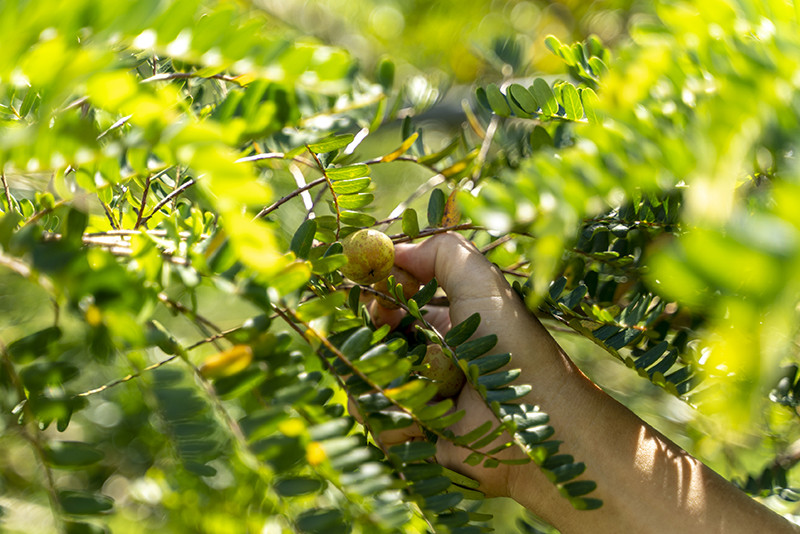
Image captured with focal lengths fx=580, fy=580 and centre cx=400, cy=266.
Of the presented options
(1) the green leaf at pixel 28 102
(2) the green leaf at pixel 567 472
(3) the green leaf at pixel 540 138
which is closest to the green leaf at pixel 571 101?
(3) the green leaf at pixel 540 138

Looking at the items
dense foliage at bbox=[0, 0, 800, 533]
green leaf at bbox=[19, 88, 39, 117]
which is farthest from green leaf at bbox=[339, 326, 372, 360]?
green leaf at bbox=[19, 88, 39, 117]

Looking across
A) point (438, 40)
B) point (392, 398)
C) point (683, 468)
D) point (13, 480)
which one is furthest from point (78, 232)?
point (438, 40)

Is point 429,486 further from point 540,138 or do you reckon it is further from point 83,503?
point 540,138

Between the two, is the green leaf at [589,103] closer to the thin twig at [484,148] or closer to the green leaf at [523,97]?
the green leaf at [523,97]

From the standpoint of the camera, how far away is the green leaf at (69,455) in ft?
1.11

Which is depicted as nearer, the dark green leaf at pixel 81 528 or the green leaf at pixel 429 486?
the dark green leaf at pixel 81 528

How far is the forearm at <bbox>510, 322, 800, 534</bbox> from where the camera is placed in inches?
22.5

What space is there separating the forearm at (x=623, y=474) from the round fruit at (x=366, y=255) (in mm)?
166

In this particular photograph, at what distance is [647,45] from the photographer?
0.31m

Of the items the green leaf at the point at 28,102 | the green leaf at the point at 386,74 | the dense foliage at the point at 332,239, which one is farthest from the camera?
the green leaf at the point at 386,74

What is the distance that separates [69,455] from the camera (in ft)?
1.11

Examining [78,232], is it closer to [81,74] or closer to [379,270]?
[81,74]

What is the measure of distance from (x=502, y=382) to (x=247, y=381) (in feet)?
0.75

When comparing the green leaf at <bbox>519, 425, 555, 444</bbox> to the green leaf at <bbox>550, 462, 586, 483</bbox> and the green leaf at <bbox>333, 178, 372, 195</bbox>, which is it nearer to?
the green leaf at <bbox>550, 462, 586, 483</bbox>
